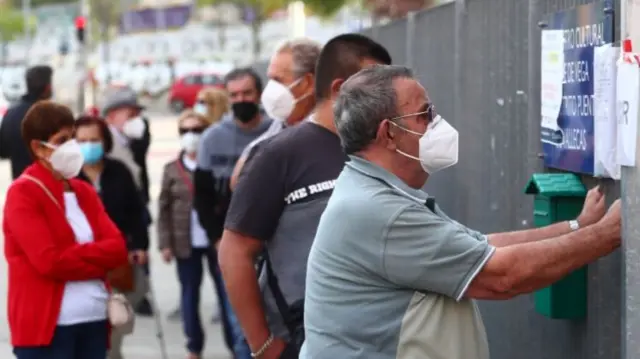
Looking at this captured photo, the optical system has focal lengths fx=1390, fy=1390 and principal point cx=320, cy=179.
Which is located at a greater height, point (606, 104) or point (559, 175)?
point (606, 104)

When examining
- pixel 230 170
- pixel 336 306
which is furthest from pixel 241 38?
pixel 336 306

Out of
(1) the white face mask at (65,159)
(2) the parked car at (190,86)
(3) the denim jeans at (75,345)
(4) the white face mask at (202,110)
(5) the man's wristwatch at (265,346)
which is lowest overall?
(2) the parked car at (190,86)

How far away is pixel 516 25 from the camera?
5957mm

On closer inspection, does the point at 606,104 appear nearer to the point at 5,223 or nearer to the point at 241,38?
the point at 5,223

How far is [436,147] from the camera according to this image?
3.75 m

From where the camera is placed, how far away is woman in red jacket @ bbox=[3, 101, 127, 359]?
6.09 meters

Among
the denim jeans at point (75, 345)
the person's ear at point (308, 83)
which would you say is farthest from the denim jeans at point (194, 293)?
the person's ear at point (308, 83)

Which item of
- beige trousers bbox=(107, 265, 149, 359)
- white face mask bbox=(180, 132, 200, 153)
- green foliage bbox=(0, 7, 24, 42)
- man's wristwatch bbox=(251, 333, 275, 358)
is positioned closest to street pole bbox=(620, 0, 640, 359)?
man's wristwatch bbox=(251, 333, 275, 358)

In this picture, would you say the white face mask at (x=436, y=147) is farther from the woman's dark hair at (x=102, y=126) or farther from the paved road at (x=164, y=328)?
the paved road at (x=164, y=328)

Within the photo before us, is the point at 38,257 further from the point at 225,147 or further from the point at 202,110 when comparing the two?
the point at 202,110

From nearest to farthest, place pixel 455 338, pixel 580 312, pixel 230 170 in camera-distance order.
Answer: pixel 455 338
pixel 580 312
pixel 230 170

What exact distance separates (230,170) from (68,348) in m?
2.24

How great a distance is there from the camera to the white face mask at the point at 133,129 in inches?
449

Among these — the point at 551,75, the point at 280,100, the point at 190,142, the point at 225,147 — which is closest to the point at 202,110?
the point at 190,142
